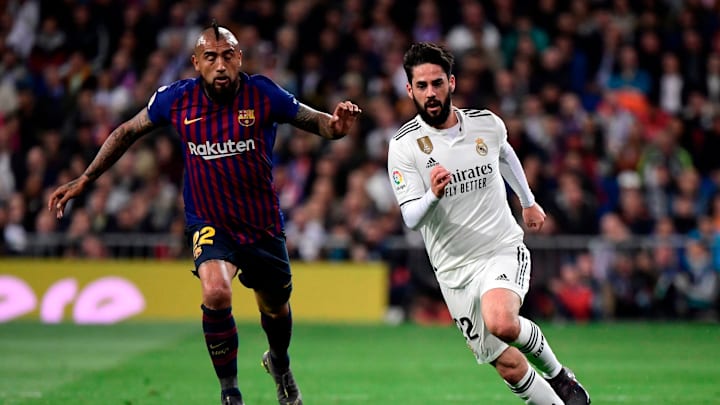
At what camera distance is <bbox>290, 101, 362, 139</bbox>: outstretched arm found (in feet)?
26.3

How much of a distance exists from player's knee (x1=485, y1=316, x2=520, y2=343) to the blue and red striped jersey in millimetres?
1948

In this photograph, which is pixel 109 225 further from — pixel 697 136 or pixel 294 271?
pixel 697 136

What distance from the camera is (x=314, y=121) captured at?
837 cm

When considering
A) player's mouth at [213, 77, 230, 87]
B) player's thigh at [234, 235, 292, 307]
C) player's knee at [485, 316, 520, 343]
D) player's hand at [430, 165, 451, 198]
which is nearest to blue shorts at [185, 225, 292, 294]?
player's thigh at [234, 235, 292, 307]

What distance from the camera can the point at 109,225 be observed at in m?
18.3

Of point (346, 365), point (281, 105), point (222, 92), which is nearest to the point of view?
point (222, 92)

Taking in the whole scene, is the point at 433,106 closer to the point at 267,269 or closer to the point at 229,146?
the point at 229,146

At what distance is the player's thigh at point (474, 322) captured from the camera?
765cm

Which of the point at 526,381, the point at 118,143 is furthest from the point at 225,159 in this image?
the point at 526,381

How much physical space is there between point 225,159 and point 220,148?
8 cm

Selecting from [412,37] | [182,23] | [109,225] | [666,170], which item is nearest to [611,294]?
[666,170]

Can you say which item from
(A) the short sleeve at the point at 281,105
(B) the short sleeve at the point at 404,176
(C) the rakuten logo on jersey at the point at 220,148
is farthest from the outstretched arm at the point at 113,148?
(B) the short sleeve at the point at 404,176

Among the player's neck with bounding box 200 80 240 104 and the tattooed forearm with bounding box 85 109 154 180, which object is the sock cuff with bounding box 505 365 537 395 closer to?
the player's neck with bounding box 200 80 240 104

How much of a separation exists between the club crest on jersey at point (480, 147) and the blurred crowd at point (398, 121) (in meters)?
9.18
